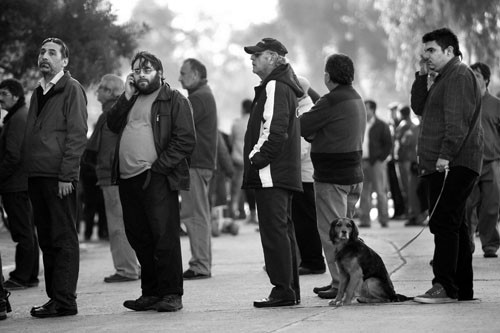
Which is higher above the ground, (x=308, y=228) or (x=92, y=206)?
(x=92, y=206)

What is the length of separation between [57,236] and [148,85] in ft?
4.55

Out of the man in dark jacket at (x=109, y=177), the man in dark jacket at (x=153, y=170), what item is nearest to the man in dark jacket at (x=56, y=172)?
the man in dark jacket at (x=153, y=170)

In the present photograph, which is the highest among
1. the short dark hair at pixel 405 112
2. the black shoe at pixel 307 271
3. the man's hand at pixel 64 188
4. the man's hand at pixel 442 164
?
the short dark hair at pixel 405 112

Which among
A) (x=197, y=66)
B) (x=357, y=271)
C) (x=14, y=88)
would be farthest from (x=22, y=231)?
(x=357, y=271)

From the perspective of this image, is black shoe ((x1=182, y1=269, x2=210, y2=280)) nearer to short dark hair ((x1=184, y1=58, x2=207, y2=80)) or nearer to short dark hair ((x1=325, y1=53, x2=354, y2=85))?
short dark hair ((x1=184, y1=58, x2=207, y2=80))

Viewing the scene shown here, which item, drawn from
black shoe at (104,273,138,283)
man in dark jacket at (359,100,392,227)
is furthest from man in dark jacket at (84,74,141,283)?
man in dark jacket at (359,100,392,227)

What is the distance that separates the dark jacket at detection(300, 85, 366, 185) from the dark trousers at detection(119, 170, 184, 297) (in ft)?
4.65

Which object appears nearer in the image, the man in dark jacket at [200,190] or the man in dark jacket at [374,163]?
the man in dark jacket at [200,190]

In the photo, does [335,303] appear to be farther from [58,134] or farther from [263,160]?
[58,134]

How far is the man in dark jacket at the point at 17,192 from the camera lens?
1185cm

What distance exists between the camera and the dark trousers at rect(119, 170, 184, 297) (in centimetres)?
962

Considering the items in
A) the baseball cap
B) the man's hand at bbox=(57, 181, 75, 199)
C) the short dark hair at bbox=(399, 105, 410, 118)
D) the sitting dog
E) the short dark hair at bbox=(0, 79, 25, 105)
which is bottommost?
the sitting dog

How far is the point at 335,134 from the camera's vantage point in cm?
1052

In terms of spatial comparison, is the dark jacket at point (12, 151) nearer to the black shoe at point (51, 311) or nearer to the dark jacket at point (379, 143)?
the black shoe at point (51, 311)
